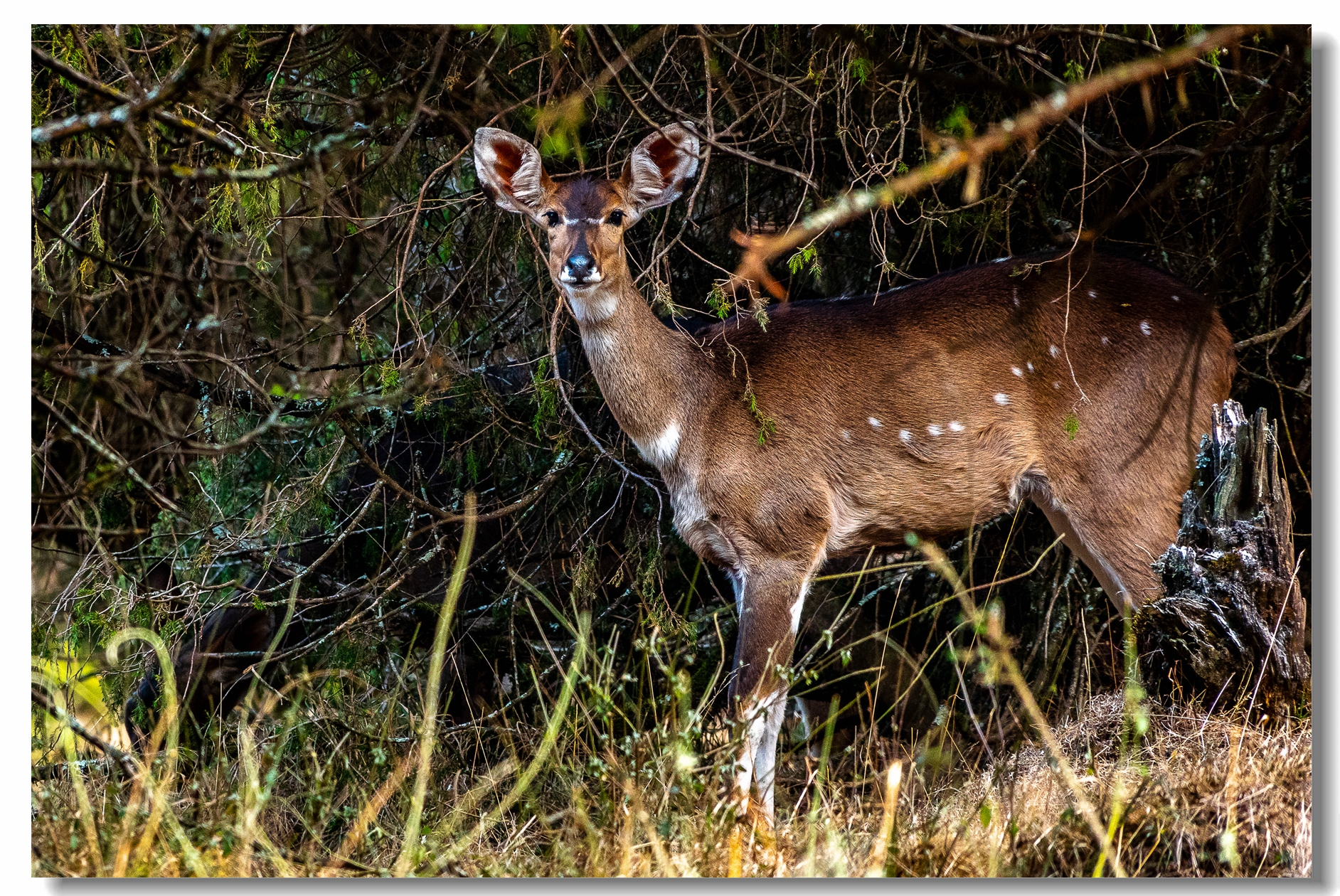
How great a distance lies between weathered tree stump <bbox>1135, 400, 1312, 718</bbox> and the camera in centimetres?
307

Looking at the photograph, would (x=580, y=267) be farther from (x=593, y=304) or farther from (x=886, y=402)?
(x=886, y=402)

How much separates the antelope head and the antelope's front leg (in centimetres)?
95

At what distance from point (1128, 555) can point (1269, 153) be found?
1.16 m

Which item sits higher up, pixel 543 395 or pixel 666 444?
pixel 543 395

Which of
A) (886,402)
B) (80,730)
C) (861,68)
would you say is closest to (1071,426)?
(886,402)

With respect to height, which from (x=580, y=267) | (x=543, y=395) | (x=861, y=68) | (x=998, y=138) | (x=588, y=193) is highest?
(x=861, y=68)

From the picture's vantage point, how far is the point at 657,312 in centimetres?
427

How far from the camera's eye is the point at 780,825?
330 cm

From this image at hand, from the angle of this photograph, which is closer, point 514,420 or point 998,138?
point 998,138

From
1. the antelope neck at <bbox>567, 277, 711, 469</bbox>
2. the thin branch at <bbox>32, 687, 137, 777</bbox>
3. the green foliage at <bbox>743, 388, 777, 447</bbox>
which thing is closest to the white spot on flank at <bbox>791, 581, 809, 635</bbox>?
the green foliage at <bbox>743, 388, 777, 447</bbox>

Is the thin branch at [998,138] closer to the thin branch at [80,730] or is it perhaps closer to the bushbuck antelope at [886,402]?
the bushbuck antelope at [886,402]

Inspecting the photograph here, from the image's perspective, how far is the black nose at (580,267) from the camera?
3.43 metres

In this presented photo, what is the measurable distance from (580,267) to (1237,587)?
1.81 m
